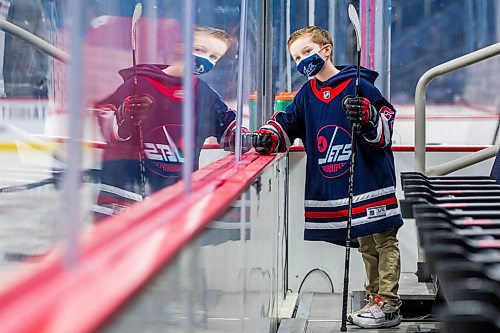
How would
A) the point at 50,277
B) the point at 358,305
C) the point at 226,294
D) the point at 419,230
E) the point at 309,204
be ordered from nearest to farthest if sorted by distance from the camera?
the point at 50,277 → the point at 419,230 → the point at 226,294 → the point at 309,204 → the point at 358,305

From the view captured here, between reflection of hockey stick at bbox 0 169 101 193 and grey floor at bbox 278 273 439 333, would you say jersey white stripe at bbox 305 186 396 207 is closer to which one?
Answer: grey floor at bbox 278 273 439 333

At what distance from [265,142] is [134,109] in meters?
1.76

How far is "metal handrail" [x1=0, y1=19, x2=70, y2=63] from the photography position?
1.15m

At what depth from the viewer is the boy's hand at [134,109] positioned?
1.44 m

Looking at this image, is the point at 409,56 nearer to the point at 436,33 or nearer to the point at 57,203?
the point at 436,33

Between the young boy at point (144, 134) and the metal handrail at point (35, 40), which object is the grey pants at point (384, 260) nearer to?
the young boy at point (144, 134)

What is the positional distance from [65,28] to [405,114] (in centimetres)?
424

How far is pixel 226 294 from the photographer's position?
199cm

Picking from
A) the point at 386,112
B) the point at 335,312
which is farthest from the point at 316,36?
the point at 335,312

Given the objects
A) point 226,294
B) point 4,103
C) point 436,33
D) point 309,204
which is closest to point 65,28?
point 4,103

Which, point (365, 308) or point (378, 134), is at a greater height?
point (378, 134)

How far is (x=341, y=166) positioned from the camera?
11.6 feet

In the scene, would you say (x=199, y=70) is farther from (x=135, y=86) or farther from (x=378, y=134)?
(x=378, y=134)

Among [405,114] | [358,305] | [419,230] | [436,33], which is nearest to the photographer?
[419,230]
